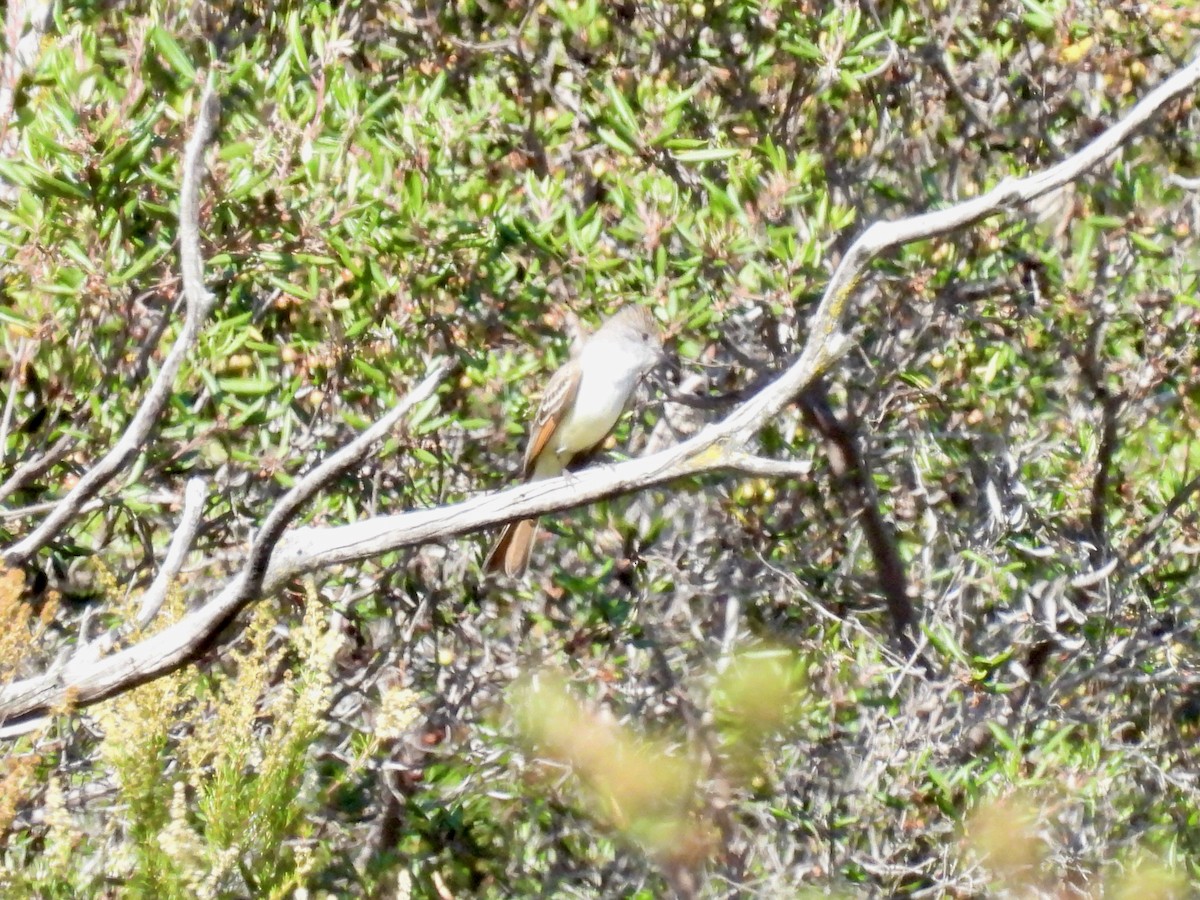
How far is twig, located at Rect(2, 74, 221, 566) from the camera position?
411 centimetres

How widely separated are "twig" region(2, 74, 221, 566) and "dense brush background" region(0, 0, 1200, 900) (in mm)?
541

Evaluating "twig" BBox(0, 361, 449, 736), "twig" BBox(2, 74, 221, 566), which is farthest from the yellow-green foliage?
"twig" BBox(2, 74, 221, 566)

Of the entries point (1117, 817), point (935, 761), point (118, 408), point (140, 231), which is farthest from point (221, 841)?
point (1117, 817)

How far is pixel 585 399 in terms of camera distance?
595 centimetres

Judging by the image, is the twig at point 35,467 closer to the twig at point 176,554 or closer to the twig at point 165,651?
the twig at point 176,554

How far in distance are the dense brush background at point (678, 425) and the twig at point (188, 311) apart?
541 millimetres

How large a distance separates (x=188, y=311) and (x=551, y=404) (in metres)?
1.91

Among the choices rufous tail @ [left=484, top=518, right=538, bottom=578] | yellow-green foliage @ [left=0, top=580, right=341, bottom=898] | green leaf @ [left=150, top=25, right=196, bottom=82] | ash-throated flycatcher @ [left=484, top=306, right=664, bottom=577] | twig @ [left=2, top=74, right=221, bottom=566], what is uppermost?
green leaf @ [left=150, top=25, right=196, bottom=82]

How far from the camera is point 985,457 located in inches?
241

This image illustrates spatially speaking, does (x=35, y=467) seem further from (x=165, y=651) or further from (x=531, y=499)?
(x=531, y=499)

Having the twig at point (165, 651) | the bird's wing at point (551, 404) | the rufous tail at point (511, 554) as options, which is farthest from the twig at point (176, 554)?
the bird's wing at point (551, 404)

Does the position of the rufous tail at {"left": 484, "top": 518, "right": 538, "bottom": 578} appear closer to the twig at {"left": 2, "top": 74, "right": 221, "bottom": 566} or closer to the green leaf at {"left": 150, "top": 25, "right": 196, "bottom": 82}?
the twig at {"left": 2, "top": 74, "right": 221, "bottom": 566}

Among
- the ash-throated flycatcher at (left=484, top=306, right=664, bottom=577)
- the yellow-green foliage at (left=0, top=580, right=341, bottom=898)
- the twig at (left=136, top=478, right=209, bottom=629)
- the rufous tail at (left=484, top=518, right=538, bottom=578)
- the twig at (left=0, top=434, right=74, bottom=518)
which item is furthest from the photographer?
the rufous tail at (left=484, top=518, right=538, bottom=578)

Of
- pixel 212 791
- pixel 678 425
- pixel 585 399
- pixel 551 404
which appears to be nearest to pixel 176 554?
pixel 212 791
